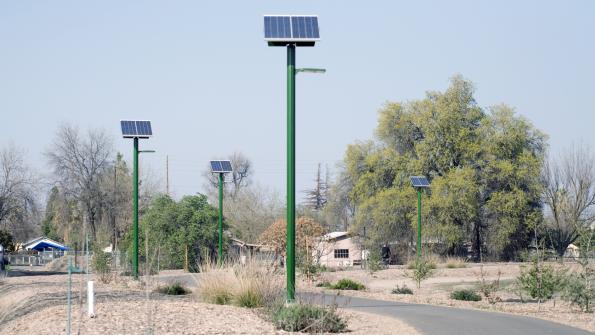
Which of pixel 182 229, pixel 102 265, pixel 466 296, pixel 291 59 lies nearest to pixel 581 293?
pixel 466 296

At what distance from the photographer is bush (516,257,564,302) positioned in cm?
2383

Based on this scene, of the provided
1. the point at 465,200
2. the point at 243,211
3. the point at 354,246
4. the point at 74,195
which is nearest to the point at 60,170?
the point at 74,195

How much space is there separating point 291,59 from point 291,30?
2.01 ft

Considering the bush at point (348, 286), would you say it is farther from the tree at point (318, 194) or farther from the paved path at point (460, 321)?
the tree at point (318, 194)

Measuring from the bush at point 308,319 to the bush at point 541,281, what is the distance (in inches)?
384

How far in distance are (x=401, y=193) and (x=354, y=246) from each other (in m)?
8.38

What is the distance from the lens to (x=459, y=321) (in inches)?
715

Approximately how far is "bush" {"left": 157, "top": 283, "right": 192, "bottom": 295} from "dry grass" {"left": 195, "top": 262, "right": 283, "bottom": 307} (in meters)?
3.69

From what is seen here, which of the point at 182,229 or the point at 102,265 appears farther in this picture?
the point at 182,229

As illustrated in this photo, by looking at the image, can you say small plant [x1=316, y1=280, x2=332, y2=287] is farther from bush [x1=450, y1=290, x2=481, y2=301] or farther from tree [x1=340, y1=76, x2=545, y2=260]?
tree [x1=340, y1=76, x2=545, y2=260]

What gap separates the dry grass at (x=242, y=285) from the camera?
18750 mm

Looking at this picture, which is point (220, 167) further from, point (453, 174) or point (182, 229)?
point (453, 174)

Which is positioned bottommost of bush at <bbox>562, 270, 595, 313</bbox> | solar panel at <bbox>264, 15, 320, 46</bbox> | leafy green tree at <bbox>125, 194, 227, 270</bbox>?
bush at <bbox>562, 270, 595, 313</bbox>

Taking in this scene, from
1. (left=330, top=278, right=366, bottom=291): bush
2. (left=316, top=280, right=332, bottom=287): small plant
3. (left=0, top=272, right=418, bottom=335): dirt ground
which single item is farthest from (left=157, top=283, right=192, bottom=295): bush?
(left=316, top=280, right=332, bottom=287): small plant
